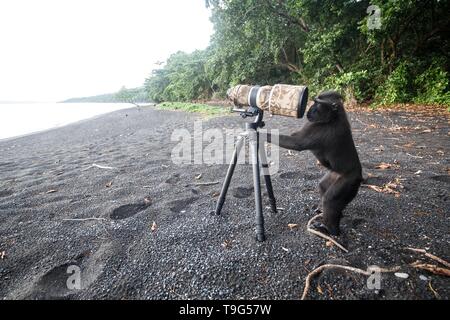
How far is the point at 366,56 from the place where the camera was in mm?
12125

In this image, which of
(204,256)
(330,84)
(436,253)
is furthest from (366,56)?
(204,256)

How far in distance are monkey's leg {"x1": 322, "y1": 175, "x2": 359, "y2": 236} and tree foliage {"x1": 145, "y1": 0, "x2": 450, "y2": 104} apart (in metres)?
9.66

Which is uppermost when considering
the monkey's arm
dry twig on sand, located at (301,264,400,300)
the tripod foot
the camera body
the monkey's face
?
the camera body

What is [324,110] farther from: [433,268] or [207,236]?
[207,236]

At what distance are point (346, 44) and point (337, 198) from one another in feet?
45.0

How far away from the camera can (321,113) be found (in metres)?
2.17

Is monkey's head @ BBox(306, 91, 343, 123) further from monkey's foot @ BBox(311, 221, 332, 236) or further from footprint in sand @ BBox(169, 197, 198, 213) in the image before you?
footprint in sand @ BBox(169, 197, 198, 213)

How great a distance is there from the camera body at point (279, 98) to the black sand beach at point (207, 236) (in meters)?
1.21

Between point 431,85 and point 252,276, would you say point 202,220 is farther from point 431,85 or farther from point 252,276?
point 431,85

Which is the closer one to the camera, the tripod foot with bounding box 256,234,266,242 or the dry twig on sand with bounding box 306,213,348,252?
the dry twig on sand with bounding box 306,213,348,252

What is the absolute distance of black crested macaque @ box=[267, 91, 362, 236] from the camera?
7.07 ft

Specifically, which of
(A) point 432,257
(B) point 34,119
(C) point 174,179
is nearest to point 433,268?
(A) point 432,257

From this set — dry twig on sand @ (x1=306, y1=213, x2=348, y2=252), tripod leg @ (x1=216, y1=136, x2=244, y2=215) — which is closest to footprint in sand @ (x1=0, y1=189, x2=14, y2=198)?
tripod leg @ (x1=216, y1=136, x2=244, y2=215)
